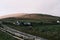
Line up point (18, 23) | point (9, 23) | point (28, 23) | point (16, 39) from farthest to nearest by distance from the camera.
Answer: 1. point (9, 23)
2. point (18, 23)
3. point (28, 23)
4. point (16, 39)

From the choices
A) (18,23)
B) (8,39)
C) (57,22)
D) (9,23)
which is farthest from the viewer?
(9,23)

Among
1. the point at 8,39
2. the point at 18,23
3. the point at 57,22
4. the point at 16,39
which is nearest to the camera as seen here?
the point at 16,39

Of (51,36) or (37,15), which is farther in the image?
(37,15)

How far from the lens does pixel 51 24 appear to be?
7.93m

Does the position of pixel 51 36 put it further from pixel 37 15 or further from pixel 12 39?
pixel 12 39

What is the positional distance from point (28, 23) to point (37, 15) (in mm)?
2054

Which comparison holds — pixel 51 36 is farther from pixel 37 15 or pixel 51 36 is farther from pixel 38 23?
pixel 38 23

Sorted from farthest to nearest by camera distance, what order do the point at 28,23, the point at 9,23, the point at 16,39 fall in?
the point at 9,23
the point at 28,23
the point at 16,39

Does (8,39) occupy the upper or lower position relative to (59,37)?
lower

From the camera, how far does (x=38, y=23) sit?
8516 mm

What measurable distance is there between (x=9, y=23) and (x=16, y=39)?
3864mm

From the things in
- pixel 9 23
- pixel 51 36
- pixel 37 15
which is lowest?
pixel 9 23

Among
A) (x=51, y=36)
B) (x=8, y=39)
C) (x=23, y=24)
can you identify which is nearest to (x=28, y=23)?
(x=23, y=24)

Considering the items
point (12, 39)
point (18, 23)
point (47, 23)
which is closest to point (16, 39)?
point (12, 39)
